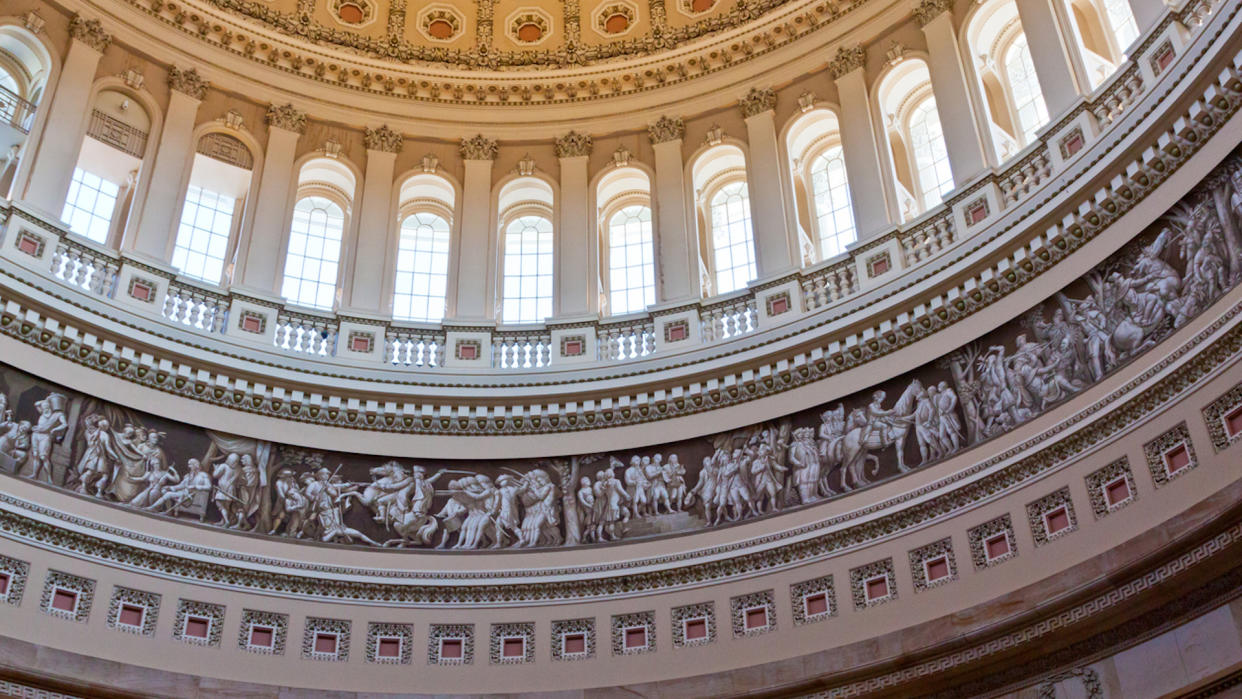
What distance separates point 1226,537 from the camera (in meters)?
14.4

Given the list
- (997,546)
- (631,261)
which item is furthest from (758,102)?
(997,546)

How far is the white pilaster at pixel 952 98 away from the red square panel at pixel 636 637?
27.0 feet

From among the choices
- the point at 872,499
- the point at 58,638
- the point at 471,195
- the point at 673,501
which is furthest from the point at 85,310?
the point at 872,499

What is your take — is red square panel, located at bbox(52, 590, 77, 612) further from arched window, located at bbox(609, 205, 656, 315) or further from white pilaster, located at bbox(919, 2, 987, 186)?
white pilaster, located at bbox(919, 2, 987, 186)

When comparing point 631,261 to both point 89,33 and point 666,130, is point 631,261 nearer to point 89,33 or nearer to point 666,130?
point 666,130

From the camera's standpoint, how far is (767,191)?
2366 centimetres

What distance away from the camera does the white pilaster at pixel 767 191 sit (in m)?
22.8

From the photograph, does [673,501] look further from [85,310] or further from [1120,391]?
[85,310]

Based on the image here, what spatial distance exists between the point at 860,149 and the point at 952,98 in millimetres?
1736

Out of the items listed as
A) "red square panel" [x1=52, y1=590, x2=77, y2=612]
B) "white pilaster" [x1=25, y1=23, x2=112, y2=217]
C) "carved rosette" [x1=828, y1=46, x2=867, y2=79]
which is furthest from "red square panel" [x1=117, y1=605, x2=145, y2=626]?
"carved rosette" [x1=828, y1=46, x2=867, y2=79]

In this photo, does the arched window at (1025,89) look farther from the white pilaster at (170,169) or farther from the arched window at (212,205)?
the white pilaster at (170,169)

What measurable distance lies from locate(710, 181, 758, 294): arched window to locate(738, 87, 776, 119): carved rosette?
4.16 feet

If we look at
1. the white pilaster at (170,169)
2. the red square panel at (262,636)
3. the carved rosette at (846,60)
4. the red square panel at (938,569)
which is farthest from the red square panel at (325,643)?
the carved rosette at (846,60)

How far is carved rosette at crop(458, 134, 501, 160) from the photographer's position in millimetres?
25562
